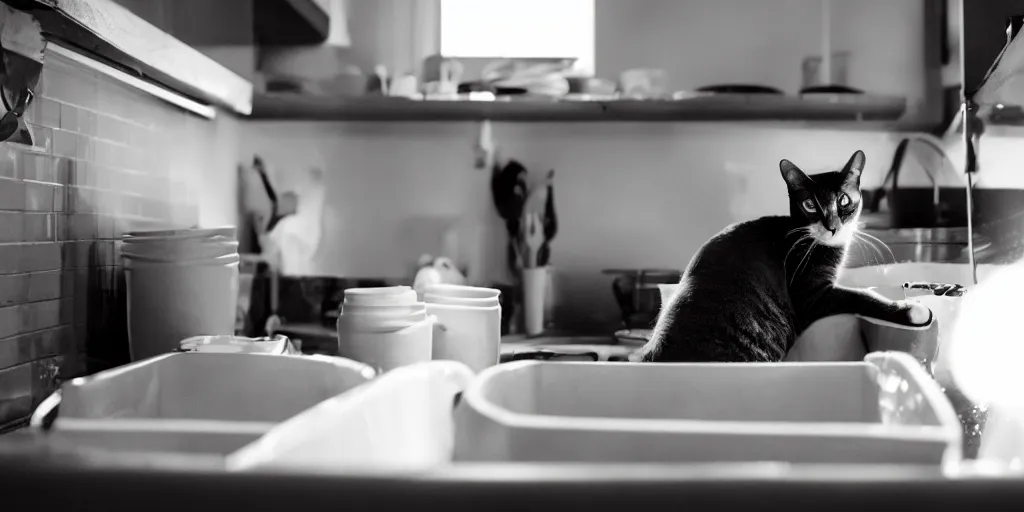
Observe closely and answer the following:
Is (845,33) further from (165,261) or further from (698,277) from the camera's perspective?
(165,261)

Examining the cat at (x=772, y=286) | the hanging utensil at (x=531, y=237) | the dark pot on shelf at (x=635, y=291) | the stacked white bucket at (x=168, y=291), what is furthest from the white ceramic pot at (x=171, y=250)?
the dark pot on shelf at (x=635, y=291)

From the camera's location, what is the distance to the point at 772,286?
89 cm

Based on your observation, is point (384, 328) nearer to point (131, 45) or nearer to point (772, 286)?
point (772, 286)

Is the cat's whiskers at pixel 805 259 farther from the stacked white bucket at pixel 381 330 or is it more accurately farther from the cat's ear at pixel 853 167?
the stacked white bucket at pixel 381 330

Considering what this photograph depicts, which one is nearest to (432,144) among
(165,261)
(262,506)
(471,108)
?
(471,108)

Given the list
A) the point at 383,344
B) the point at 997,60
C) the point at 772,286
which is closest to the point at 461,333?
the point at 383,344

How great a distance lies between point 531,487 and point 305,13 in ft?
5.76

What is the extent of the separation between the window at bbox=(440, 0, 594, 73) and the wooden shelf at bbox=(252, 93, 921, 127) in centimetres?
13

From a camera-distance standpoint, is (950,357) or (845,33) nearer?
(950,357)

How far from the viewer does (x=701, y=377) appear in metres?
0.61

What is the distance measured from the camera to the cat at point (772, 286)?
863 millimetres

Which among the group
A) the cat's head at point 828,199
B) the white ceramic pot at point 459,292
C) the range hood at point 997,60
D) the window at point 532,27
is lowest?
the white ceramic pot at point 459,292

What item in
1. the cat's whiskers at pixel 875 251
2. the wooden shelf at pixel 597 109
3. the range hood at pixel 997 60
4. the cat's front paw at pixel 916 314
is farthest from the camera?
the wooden shelf at pixel 597 109

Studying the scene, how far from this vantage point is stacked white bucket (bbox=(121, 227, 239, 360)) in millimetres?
1096
